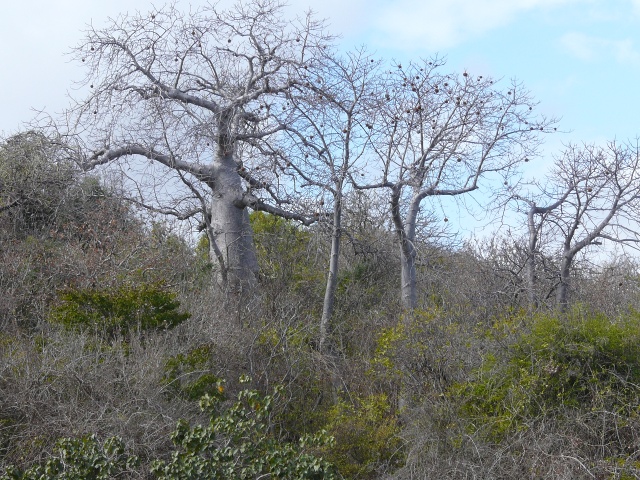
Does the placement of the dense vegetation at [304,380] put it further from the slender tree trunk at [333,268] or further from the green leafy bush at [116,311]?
the slender tree trunk at [333,268]

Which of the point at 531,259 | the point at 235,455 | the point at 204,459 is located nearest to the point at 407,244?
the point at 531,259

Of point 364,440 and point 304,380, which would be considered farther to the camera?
point 304,380

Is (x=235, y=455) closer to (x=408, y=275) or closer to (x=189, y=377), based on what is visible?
(x=189, y=377)

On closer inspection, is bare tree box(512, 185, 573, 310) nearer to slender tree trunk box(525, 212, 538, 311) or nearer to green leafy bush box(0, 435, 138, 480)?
slender tree trunk box(525, 212, 538, 311)

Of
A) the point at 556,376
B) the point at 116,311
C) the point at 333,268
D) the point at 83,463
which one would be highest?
→ the point at 333,268

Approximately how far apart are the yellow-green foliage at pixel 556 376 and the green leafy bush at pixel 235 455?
237cm

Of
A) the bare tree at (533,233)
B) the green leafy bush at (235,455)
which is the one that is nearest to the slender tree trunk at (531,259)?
the bare tree at (533,233)

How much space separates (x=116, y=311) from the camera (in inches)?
448

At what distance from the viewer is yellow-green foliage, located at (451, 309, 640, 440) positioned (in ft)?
33.2

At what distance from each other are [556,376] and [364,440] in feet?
8.16

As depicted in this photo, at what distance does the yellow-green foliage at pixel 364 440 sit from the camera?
1030 cm

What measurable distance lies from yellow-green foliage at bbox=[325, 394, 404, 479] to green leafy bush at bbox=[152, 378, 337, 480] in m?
1.28

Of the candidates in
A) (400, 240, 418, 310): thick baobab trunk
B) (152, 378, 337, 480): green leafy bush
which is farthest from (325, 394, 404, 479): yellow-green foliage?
(400, 240, 418, 310): thick baobab trunk

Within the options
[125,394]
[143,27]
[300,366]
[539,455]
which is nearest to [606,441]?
[539,455]
